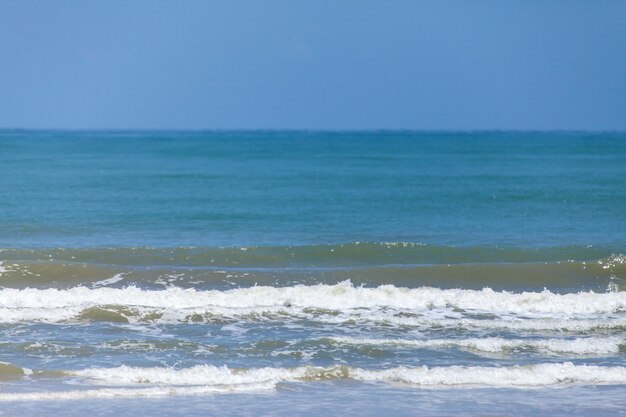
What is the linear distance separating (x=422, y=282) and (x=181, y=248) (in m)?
6.37

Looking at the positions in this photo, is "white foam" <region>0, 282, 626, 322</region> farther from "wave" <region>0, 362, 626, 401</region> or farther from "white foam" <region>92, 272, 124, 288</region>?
"wave" <region>0, 362, 626, 401</region>

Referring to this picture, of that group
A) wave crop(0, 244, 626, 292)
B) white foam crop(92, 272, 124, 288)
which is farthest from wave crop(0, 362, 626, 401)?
white foam crop(92, 272, 124, 288)

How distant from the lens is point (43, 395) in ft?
33.3

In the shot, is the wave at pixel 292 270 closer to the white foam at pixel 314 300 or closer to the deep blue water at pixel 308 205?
the white foam at pixel 314 300

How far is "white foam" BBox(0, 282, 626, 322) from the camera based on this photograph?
15.6 metres

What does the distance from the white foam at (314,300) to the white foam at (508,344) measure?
8.11 feet

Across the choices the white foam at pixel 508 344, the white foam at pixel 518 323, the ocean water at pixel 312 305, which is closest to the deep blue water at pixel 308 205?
the ocean water at pixel 312 305

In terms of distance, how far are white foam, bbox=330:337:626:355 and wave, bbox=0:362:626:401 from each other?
106 cm

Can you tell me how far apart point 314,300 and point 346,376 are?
484 cm

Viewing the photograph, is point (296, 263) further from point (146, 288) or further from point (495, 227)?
point (495, 227)

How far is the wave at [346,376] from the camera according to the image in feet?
35.8

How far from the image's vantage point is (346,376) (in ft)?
37.0

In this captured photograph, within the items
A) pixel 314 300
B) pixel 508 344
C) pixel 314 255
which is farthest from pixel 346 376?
pixel 314 255

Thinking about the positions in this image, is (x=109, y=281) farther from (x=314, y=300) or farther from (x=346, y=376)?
(x=346, y=376)
